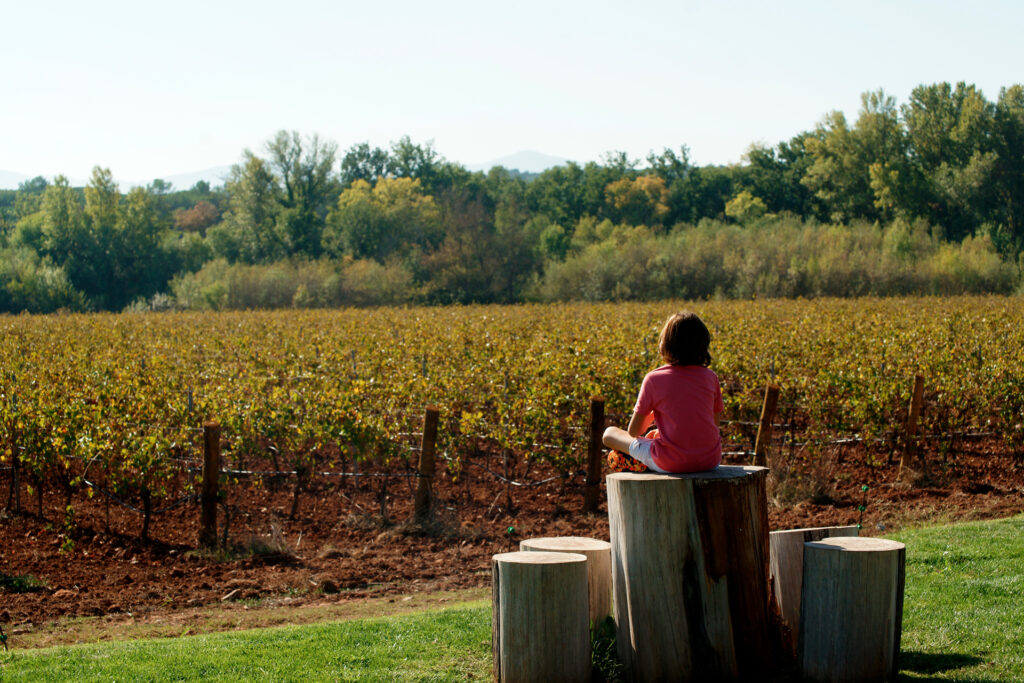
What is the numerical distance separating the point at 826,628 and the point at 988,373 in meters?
8.24

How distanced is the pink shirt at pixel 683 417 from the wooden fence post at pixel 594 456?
5125 millimetres

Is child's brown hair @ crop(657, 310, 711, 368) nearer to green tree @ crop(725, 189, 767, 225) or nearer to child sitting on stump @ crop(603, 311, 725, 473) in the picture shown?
child sitting on stump @ crop(603, 311, 725, 473)

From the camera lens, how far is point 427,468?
916cm

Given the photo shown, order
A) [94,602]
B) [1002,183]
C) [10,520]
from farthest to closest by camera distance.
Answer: [1002,183], [10,520], [94,602]

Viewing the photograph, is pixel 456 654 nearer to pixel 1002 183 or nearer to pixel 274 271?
pixel 274 271

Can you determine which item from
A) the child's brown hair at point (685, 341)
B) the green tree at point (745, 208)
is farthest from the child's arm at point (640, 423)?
the green tree at point (745, 208)

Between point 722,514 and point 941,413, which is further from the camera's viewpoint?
point 941,413

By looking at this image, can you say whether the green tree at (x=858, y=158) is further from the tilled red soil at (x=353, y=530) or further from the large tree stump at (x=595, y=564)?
the large tree stump at (x=595, y=564)

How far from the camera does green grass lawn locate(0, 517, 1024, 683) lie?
430cm

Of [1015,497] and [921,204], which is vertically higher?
[921,204]

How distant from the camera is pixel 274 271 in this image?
49.9 m

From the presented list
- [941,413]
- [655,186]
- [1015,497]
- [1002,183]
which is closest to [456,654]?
[1015,497]

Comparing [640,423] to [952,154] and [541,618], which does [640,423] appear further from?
[952,154]

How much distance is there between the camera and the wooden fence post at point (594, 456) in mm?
9266
